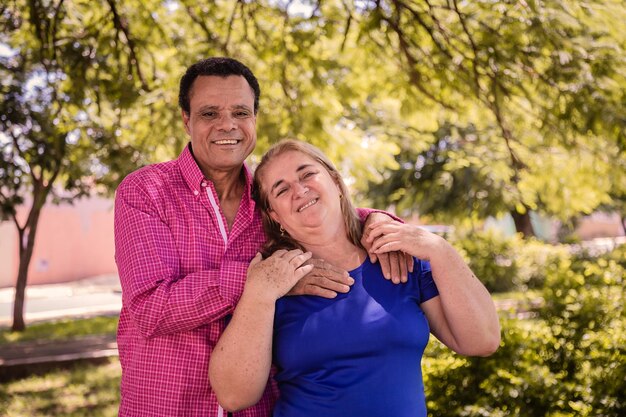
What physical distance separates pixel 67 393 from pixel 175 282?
6.54 m

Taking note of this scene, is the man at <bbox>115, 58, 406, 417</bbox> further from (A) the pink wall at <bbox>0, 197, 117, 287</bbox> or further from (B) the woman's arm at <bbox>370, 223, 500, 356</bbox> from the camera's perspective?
(A) the pink wall at <bbox>0, 197, 117, 287</bbox>

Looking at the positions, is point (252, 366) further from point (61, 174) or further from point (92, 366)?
point (61, 174)

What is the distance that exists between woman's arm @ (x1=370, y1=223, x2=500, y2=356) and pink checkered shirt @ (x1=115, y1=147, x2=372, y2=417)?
1.82 feet

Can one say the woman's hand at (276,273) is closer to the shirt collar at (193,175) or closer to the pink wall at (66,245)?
the shirt collar at (193,175)

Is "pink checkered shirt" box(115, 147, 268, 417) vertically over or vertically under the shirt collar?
under

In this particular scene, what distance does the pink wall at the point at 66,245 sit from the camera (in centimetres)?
2930

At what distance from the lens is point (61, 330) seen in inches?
504

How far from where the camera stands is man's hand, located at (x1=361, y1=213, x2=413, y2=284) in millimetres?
2277

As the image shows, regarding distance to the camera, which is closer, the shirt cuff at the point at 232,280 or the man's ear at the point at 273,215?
the shirt cuff at the point at 232,280

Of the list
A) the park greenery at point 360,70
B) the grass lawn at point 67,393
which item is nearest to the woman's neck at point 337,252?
the park greenery at point 360,70

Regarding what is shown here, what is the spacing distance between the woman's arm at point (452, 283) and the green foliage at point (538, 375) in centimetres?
162

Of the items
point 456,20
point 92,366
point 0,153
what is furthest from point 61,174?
point 456,20

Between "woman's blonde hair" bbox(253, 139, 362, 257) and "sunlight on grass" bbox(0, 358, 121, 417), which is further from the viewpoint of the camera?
"sunlight on grass" bbox(0, 358, 121, 417)

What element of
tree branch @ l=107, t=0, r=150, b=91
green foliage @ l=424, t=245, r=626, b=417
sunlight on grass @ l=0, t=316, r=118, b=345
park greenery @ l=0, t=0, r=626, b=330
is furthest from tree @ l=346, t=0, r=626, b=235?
sunlight on grass @ l=0, t=316, r=118, b=345
